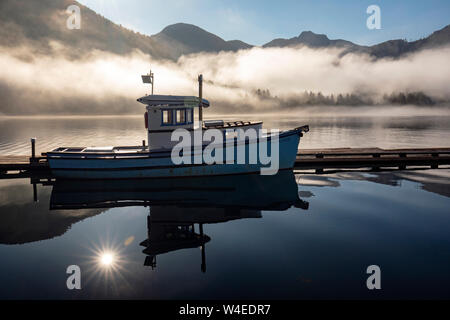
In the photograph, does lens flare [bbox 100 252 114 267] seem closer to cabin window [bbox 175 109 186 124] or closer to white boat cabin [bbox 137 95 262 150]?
white boat cabin [bbox 137 95 262 150]

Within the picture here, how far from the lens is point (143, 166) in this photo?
17328mm

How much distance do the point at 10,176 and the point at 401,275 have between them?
992 inches

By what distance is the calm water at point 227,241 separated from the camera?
666 cm

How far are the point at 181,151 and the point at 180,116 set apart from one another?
2.62 metres

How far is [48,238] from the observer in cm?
976

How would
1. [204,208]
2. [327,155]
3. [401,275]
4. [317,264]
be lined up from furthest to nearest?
1. [327,155]
2. [204,208]
3. [317,264]
4. [401,275]

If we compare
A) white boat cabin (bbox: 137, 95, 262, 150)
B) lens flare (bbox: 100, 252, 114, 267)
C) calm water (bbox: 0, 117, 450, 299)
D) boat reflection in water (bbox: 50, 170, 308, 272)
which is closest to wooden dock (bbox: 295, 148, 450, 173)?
boat reflection in water (bbox: 50, 170, 308, 272)

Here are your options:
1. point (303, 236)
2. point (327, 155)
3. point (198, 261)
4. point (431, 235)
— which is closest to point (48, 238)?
point (198, 261)

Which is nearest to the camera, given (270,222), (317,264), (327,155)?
→ (317,264)

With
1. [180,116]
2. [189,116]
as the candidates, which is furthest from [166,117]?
[189,116]

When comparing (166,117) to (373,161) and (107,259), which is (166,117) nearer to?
(107,259)

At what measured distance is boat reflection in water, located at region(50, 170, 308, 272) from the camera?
9875 mm

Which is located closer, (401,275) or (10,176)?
(401,275)
